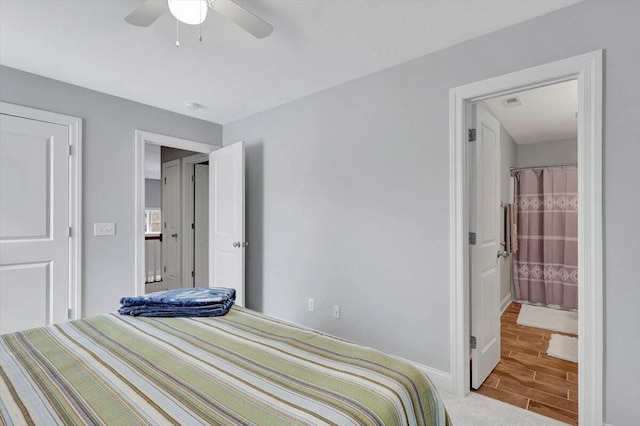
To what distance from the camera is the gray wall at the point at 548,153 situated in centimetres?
461

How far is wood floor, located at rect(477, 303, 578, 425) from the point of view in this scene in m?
2.09

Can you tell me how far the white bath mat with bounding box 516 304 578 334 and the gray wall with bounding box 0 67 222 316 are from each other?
174 inches

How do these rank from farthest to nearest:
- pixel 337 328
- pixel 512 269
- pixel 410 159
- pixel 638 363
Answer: pixel 512 269, pixel 337 328, pixel 410 159, pixel 638 363

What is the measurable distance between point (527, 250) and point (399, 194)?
3297 millimetres

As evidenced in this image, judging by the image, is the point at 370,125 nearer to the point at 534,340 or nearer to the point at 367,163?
the point at 367,163

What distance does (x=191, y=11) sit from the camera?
1.47m

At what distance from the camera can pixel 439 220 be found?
2.29 m

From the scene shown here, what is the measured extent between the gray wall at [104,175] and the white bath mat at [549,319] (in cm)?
443

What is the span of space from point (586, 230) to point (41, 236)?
389 centimetres

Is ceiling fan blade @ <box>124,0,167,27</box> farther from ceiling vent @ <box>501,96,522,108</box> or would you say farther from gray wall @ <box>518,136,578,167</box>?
gray wall @ <box>518,136,578,167</box>

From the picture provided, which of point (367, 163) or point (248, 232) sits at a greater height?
point (367, 163)

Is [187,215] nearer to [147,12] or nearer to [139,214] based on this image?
[139,214]

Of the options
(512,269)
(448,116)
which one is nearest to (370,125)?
(448,116)

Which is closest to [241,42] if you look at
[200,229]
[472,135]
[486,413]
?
[472,135]
